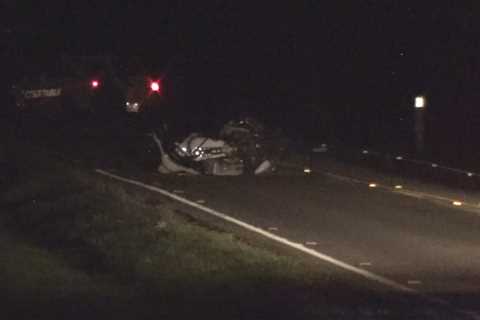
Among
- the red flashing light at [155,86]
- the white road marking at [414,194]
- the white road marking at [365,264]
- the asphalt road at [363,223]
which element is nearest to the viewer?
the asphalt road at [363,223]

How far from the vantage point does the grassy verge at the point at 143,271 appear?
10.6 metres

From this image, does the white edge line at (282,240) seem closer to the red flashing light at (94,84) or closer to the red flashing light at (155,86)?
the red flashing light at (155,86)

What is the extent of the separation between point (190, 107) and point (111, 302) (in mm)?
30382

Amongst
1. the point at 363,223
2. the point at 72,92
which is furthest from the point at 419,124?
the point at 72,92

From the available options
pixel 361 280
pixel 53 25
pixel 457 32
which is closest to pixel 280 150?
pixel 457 32

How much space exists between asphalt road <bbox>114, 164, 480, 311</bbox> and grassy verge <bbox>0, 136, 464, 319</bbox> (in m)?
1.14

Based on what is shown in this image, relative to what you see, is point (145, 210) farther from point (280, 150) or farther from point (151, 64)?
point (151, 64)

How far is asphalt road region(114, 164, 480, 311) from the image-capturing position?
47.7 feet

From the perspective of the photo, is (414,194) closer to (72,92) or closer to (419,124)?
(419,124)

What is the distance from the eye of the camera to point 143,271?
514 inches

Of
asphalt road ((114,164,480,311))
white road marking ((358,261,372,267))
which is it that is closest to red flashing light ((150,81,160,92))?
asphalt road ((114,164,480,311))

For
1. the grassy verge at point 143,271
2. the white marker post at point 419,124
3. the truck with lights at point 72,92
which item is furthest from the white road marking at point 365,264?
the truck with lights at point 72,92

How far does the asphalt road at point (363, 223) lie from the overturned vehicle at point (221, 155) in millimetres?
574

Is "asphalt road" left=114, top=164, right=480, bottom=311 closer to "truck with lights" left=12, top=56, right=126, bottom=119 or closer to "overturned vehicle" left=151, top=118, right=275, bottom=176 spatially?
"overturned vehicle" left=151, top=118, right=275, bottom=176
